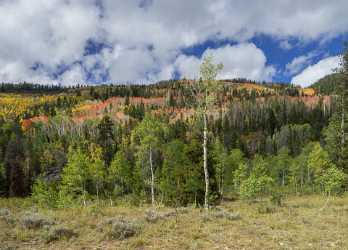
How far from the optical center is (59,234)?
1245 centimetres

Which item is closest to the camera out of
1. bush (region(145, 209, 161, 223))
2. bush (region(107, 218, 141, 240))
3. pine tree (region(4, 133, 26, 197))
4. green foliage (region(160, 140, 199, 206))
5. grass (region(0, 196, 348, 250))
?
grass (region(0, 196, 348, 250))

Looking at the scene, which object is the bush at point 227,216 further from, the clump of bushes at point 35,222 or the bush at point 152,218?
the clump of bushes at point 35,222

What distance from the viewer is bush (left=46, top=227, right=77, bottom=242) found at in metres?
12.0

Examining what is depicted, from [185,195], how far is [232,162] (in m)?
32.6

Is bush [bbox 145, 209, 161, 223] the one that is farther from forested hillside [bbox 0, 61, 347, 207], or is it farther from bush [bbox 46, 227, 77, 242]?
forested hillside [bbox 0, 61, 347, 207]

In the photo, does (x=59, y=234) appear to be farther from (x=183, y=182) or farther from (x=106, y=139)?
(x=106, y=139)

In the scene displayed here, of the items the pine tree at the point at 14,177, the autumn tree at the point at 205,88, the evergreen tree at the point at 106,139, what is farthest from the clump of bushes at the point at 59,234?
the evergreen tree at the point at 106,139

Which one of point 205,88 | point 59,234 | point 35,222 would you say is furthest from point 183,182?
point 59,234

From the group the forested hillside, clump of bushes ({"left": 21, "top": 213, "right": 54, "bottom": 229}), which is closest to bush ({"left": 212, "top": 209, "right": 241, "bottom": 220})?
the forested hillside

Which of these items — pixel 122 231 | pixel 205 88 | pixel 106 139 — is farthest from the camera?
Result: pixel 106 139

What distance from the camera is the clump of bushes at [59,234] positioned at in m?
12.0

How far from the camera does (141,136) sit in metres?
42.2

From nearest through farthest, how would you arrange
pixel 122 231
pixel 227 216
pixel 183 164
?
pixel 122 231 < pixel 227 216 < pixel 183 164

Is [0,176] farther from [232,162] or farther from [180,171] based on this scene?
[180,171]
